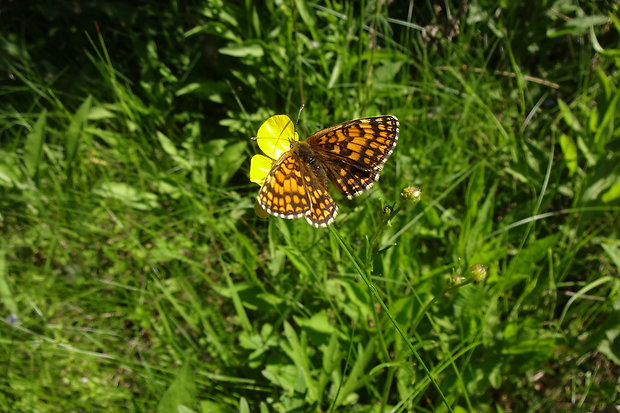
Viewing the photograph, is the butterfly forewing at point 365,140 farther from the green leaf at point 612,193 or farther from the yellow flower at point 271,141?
the green leaf at point 612,193

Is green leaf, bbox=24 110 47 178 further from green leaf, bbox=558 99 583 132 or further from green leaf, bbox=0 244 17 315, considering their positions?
green leaf, bbox=558 99 583 132

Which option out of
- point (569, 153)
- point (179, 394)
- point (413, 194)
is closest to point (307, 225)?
point (413, 194)

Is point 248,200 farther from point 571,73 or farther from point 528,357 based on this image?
point 571,73

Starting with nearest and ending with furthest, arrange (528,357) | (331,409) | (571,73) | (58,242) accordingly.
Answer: (331,409) < (528,357) < (58,242) < (571,73)

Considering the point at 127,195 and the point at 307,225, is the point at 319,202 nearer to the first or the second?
the point at 307,225

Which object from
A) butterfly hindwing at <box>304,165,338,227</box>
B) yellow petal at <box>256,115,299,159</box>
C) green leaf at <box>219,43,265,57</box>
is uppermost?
green leaf at <box>219,43,265,57</box>

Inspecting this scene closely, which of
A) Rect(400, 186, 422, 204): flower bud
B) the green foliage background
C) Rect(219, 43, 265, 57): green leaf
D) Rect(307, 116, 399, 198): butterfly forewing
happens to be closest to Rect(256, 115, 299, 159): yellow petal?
Rect(307, 116, 399, 198): butterfly forewing

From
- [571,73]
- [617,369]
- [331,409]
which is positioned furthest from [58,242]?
[571,73]
